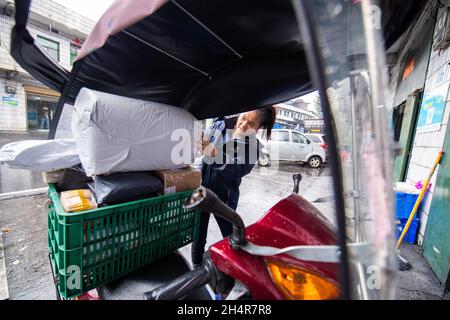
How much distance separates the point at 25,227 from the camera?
2.92 meters

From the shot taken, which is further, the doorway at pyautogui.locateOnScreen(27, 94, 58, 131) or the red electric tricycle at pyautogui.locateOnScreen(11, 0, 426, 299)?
the doorway at pyautogui.locateOnScreen(27, 94, 58, 131)

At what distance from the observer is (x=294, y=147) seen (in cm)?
988

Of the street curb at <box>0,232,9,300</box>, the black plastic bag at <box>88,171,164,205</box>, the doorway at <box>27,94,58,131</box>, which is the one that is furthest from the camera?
the doorway at <box>27,94,58,131</box>

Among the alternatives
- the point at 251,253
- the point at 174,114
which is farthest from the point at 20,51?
Answer: the point at 251,253

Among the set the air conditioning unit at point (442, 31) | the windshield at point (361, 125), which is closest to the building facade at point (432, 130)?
the air conditioning unit at point (442, 31)

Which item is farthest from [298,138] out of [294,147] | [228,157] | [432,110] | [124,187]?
[124,187]

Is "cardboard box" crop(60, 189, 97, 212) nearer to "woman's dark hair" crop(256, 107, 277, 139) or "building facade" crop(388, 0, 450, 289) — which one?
"woman's dark hair" crop(256, 107, 277, 139)

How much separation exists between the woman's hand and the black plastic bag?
0.60m

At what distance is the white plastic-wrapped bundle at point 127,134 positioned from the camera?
1135 mm

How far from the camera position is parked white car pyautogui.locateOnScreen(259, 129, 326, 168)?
32.1 ft

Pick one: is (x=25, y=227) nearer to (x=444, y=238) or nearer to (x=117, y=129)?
(x=117, y=129)

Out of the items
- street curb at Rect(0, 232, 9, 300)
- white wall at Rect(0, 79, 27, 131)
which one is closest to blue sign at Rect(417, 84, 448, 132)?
street curb at Rect(0, 232, 9, 300)

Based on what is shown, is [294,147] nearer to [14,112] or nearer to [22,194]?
[22,194]

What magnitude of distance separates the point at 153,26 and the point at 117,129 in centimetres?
54
